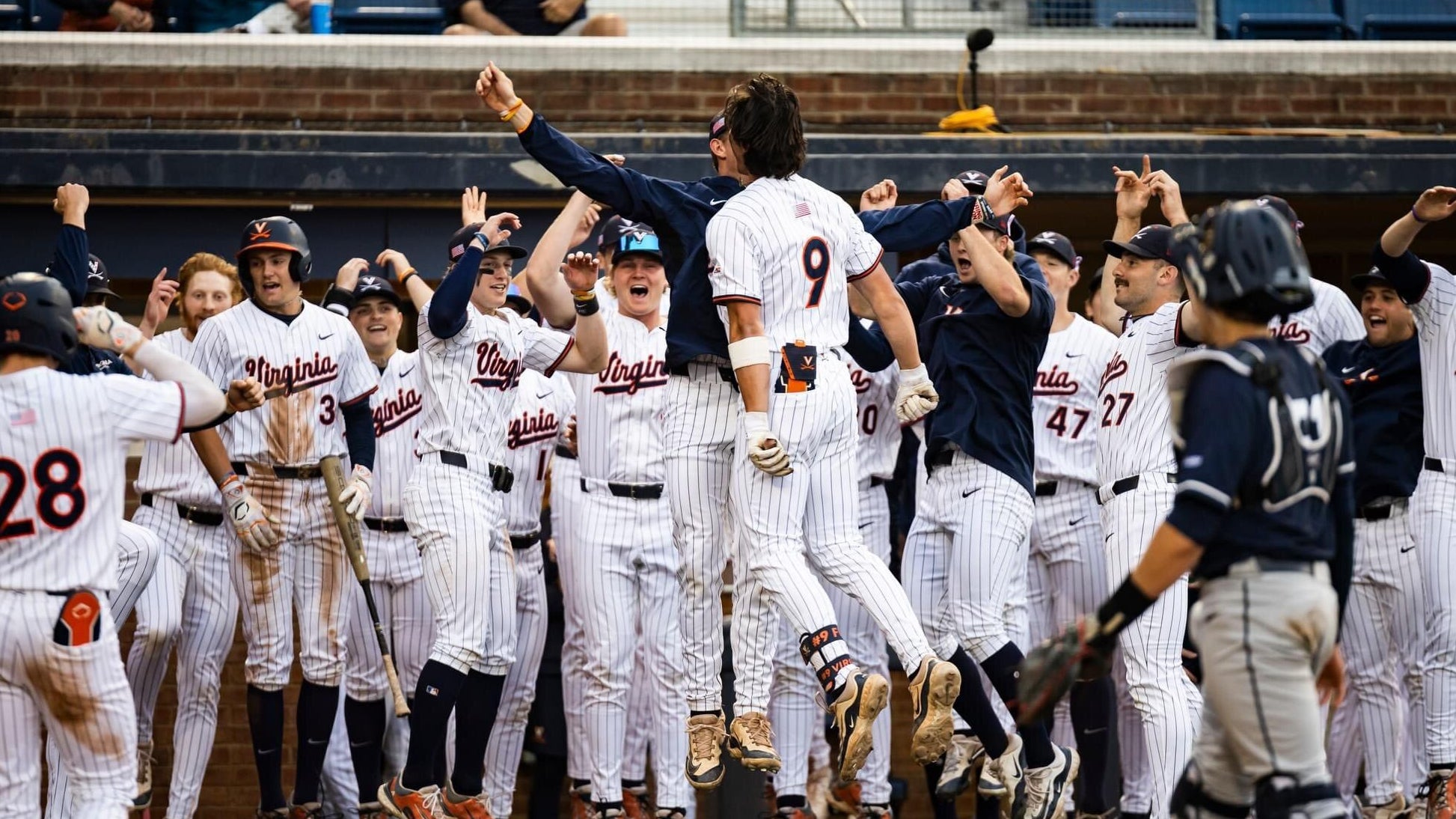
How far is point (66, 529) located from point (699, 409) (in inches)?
82.3

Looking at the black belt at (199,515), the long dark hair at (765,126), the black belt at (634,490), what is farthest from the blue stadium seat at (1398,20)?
the black belt at (199,515)

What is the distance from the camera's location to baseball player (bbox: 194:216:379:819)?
24.0 feet

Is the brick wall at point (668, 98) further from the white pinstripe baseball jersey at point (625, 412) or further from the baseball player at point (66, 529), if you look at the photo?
the baseball player at point (66, 529)

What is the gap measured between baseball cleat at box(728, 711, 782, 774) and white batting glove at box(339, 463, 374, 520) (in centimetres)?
213

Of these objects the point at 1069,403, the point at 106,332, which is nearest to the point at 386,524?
the point at 106,332

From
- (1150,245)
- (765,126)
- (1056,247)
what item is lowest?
(1150,245)

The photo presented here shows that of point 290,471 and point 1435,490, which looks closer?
point 1435,490

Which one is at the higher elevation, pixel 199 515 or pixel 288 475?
pixel 288 475

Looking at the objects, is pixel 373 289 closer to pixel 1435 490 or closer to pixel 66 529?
pixel 66 529

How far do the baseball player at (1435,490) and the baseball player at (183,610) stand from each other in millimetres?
4974

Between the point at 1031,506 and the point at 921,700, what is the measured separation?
1523 millimetres

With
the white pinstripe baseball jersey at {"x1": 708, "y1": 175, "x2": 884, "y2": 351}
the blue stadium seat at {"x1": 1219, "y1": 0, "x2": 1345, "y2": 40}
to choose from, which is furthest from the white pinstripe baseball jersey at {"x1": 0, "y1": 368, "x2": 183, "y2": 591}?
the blue stadium seat at {"x1": 1219, "y1": 0, "x2": 1345, "y2": 40}

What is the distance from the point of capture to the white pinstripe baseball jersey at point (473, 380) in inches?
272

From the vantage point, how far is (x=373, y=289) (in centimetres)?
812
